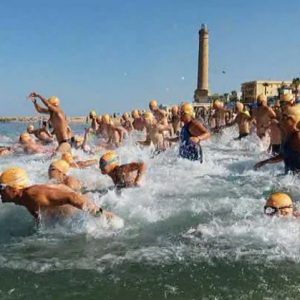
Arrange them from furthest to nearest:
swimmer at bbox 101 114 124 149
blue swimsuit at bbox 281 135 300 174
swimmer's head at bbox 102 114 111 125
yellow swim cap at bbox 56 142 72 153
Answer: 1. swimmer's head at bbox 102 114 111 125
2. swimmer at bbox 101 114 124 149
3. yellow swim cap at bbox 56 142 72 153
4. blue swimsuit at bbox 281 135 300 174

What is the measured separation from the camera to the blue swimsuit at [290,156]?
9125mm

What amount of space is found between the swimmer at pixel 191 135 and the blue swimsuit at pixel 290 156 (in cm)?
179

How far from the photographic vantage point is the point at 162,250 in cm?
595

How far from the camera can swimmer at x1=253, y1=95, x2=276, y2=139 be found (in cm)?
1647

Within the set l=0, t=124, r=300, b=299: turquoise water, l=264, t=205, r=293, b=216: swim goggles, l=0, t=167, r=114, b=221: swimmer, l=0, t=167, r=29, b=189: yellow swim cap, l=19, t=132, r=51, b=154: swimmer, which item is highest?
l=0, t=167, r=29, b=189: yellow swim cap

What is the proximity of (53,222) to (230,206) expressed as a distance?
2.65 meters

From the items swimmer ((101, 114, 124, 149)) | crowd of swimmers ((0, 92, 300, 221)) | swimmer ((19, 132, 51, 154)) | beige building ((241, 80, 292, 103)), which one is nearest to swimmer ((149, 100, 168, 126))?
crowd of swimmers ((0, 92, 300, 221))

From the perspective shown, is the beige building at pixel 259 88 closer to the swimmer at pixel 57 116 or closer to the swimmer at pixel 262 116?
the swimmer at pixel 262 116

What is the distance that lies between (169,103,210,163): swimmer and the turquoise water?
1548mm

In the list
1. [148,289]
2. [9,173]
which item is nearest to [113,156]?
Answer: [9,173]

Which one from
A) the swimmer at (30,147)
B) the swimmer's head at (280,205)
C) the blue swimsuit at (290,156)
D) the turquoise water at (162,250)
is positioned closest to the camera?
the turquoise water at (162,250)

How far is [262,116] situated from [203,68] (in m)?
80.2

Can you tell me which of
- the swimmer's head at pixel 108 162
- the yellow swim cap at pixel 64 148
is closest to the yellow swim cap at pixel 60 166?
the swimmer's head at pixel 108 162

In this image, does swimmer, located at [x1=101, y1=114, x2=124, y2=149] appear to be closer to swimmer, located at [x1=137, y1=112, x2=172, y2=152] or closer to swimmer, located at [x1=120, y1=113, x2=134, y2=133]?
swimmer, located at [x1=137, y1=112, x2=172, y2=152]
